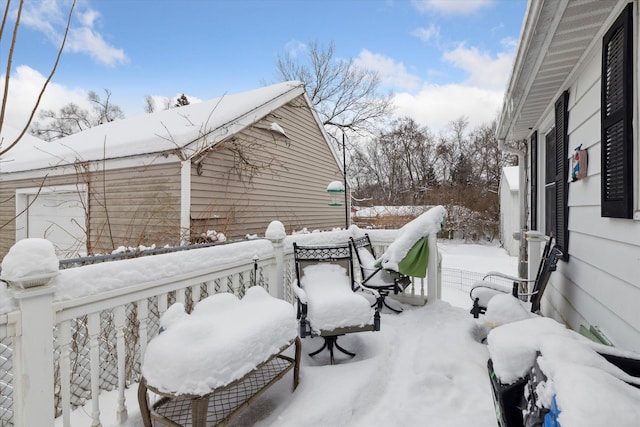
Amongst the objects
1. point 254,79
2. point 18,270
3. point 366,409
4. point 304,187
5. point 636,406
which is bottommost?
point 366,409

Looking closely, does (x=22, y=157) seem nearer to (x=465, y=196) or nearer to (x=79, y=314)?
(x=79, y=314)

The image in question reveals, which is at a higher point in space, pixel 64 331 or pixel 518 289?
pixel 64 331

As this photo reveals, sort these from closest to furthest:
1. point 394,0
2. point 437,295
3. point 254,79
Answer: point 437,295
point 394,0
point 254,79

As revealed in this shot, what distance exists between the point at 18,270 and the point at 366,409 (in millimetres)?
1989

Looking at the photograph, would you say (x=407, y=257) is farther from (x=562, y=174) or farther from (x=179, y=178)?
(x=179, y=178)

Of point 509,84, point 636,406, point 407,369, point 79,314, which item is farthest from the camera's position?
point 509,84

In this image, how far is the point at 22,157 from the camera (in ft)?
30.0

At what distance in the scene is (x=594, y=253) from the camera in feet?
8.22

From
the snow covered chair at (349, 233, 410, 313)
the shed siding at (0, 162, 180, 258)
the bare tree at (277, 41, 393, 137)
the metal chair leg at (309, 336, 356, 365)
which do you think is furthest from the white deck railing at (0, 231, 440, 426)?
the bare tree at (277, 41, 393, 137)

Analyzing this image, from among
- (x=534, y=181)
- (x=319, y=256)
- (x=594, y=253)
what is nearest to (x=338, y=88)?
(x=534, y=181)

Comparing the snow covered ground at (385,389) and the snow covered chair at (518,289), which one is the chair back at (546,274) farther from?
the snow covered ground at (385,389)

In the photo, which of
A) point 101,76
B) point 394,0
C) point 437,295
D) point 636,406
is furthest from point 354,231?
point 101,76

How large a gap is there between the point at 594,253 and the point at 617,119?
3.50 ft

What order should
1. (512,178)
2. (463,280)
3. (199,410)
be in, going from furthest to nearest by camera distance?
(512,178) → (463,280) → (199,410)
